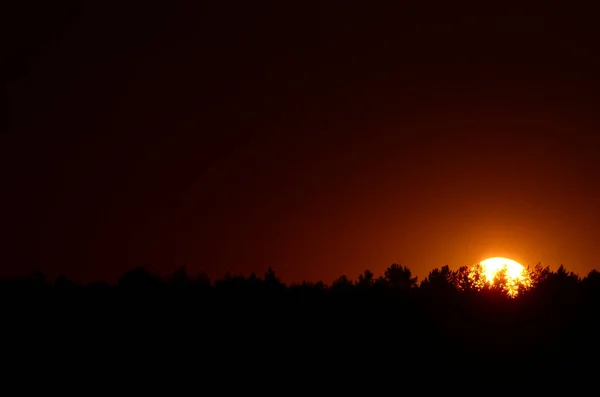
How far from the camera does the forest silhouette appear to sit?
2836cm

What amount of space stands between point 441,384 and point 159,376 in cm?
928

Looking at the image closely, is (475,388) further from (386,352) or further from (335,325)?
(335,325)

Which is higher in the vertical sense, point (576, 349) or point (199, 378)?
point (576, 349)

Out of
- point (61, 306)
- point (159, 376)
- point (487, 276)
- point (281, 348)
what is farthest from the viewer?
point (487, 276)

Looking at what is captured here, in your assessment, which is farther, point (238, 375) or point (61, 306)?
point (61, 306)

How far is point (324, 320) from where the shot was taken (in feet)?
99.5

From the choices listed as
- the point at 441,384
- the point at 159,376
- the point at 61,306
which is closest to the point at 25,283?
the point at 61,306

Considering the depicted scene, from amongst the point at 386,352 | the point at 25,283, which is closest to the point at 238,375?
the point at 386,352

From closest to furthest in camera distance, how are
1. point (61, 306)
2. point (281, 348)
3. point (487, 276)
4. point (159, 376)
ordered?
1. point (159, 376)
2. point (281, 348)
3. point (61, 306)
4. point (487, 276)

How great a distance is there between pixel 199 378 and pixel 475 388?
9.12 meters

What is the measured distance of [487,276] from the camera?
34.2 meters

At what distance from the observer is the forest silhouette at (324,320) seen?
2836 centimetres

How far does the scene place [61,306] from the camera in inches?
1198

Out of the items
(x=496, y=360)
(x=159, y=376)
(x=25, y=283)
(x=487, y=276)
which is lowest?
(x=159, y=376)
